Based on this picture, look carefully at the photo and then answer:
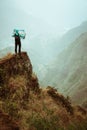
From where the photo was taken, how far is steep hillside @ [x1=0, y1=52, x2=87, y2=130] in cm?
1283

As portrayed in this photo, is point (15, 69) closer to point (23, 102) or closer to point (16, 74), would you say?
point (16, 74)

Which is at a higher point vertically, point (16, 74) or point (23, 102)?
point (16, 74)

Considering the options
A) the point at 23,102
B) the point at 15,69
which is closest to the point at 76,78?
the point at 15,69

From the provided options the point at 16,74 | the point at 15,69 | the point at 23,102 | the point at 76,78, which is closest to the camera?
the point at 23,102

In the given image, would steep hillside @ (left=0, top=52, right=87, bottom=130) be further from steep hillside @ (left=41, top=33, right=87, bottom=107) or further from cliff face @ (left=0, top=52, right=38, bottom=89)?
steep hillside @ (left=41, top=33, right=87, bottom=107)

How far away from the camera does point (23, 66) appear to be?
782 inches

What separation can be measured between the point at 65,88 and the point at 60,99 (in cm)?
11287

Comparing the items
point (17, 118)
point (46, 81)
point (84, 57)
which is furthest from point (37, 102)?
point (46, 81)

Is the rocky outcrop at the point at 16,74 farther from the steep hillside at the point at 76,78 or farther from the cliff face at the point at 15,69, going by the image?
the steep hillside at the point at 76,78

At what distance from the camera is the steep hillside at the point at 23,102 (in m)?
12.8

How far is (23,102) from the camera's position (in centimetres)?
1688

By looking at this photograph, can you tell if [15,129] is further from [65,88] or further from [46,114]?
[65,88]

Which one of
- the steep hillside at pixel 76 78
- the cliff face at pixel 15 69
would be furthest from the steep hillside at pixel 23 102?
the steep hillside at pixel 76 78

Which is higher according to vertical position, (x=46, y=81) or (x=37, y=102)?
(x=46, y=81)
